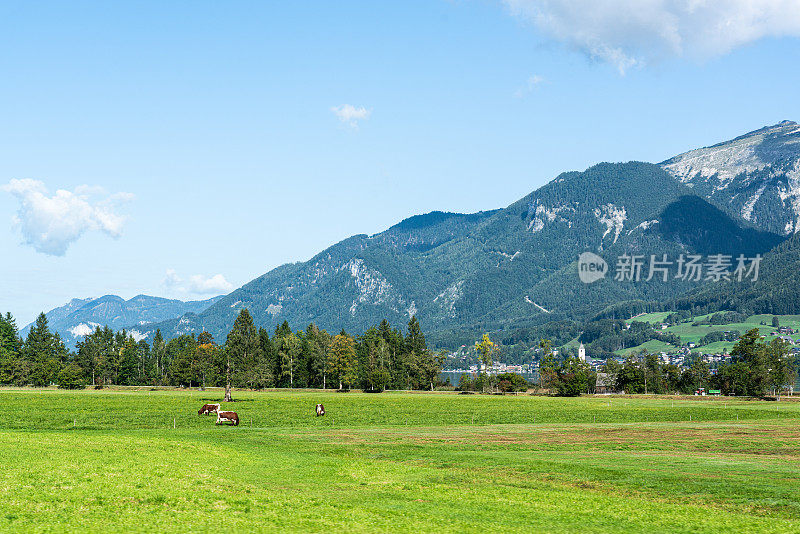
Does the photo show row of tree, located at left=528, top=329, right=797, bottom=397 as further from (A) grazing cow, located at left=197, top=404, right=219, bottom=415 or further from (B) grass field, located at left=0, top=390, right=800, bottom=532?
(A) grazing cow, located at left=197, top=404, right=219, bottom=415

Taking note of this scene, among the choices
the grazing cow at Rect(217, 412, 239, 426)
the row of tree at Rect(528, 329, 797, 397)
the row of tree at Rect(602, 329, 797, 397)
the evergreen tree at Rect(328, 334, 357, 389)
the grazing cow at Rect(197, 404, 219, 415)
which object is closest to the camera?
the grazing cow at Rect(217, 412, 239, 426)

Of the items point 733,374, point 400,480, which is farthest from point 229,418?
point 733,374

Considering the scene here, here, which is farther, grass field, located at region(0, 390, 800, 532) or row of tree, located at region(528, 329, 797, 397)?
row of tree, located at region(528, 329, 797, 397)

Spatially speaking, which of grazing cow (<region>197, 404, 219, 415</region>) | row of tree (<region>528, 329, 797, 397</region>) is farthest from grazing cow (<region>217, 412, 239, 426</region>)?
row of tree (<region>528, 329, 797, 397</region>)

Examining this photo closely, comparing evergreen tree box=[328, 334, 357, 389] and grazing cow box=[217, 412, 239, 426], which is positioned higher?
evergreen tree box=[328, 334, 357, 389]

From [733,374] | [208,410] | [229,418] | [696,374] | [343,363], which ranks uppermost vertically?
[343,363]

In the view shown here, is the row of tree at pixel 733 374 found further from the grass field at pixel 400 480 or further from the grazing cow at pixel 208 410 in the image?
the grazing cow at pixel 208 410

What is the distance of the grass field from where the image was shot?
28.1 m

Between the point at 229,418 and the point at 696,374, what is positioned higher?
the point at 229,418

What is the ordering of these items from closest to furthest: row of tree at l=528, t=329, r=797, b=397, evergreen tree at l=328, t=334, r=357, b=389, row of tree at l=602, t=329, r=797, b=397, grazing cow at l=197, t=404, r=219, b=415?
1. grazing cow at l=197, t=404, r=219, b=415
2. row of tree at l=602, t=329, r=797, b=397
3. row of tree at l=528, t=329, r=797, b=397
4. evergreen tree at l=328, t=334, r=357, b=389

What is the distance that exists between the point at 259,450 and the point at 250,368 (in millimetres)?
121890

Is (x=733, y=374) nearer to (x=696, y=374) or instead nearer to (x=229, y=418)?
(x=696, y=374)

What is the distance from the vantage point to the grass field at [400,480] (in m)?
28.1

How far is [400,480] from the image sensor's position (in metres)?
39.3
